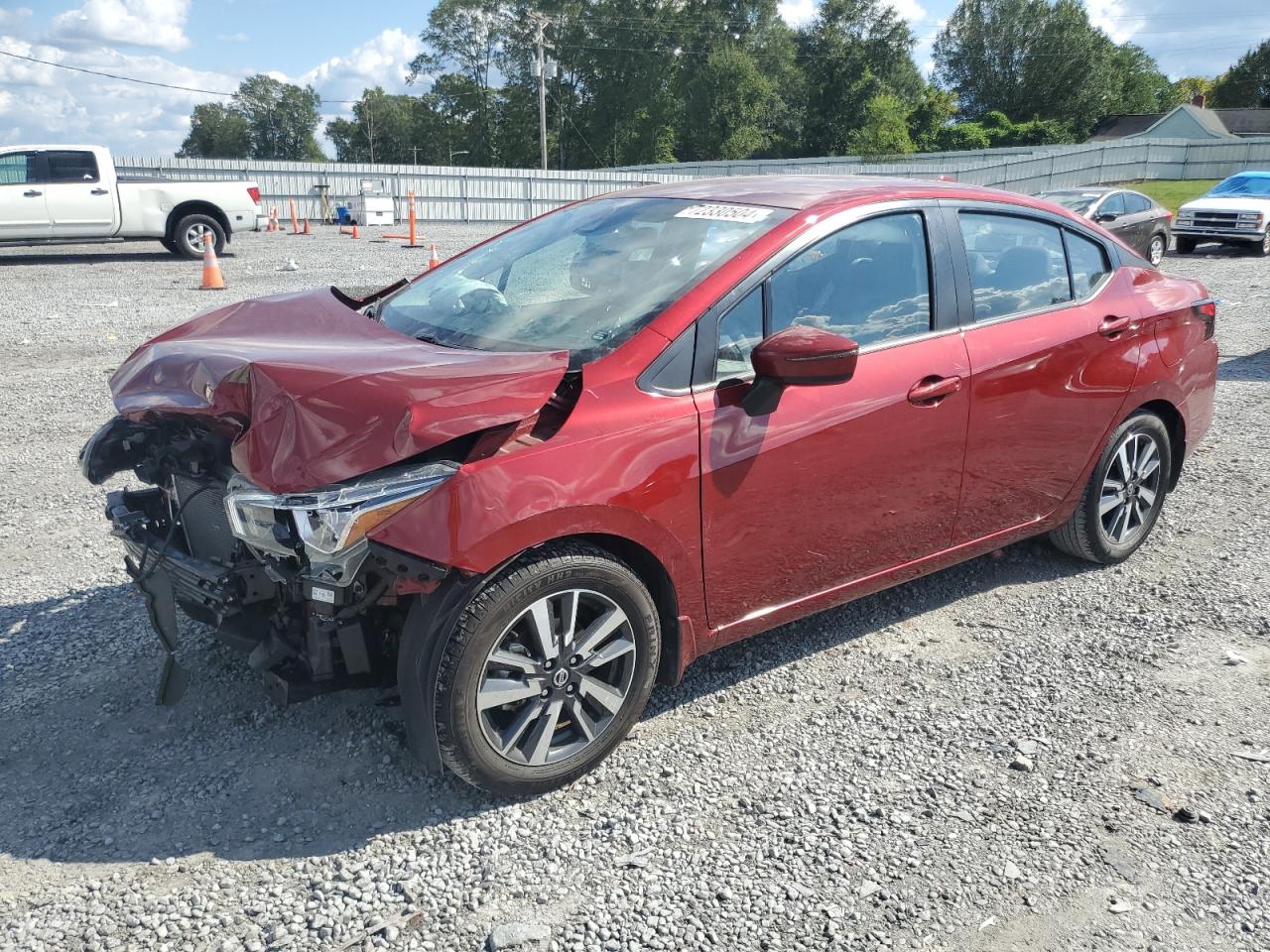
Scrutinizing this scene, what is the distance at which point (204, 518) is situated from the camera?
3.26 m

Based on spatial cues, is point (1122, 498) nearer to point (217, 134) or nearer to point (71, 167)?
point (71, 167)

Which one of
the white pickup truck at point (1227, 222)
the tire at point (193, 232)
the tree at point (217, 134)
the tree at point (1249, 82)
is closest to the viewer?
the tire at point (193, 232)

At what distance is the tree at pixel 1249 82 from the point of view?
304 feet

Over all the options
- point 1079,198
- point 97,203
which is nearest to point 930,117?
point 1079,198

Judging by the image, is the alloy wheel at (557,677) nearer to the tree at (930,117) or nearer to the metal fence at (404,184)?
the metal fence at (404,184)

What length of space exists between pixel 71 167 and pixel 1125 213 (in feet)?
56.3

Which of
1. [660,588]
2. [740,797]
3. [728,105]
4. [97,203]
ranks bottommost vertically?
[740,797]

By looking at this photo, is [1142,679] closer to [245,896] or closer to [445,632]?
[445,632]

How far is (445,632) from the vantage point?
2.78 meters

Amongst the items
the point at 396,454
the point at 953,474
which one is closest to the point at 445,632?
the point at 396,454

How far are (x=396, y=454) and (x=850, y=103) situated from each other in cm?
7713

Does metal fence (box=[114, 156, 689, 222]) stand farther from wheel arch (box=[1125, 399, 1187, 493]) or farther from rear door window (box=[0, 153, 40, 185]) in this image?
wheel arch (box=[1125, 399, 1187, 493])

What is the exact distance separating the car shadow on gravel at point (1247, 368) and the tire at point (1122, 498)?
16.5ft

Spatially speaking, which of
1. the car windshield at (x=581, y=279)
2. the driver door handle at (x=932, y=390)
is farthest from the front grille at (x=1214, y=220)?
the car windshield at (x=581, y=279)
